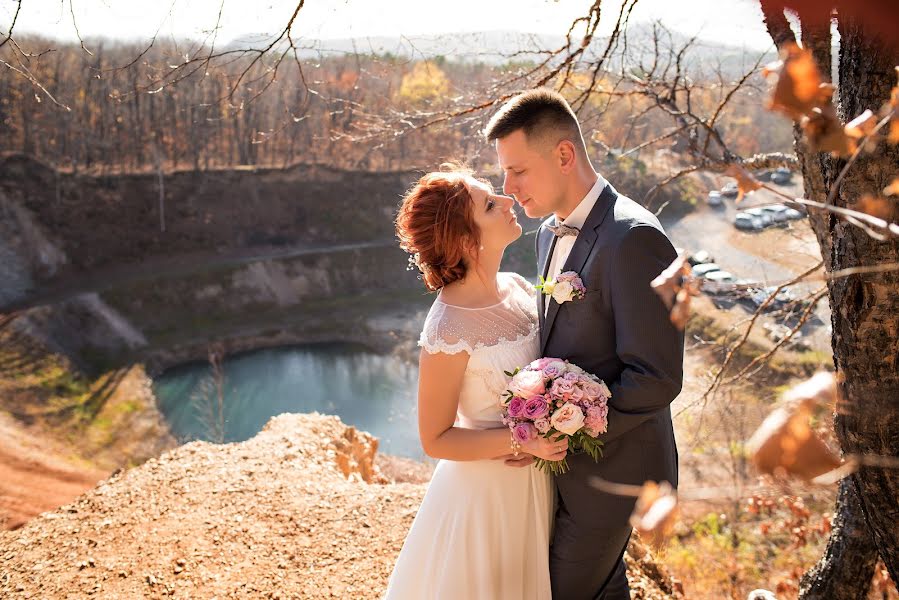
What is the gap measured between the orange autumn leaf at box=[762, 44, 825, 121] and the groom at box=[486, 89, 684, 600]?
1552 millimetres

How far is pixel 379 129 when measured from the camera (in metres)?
5.22

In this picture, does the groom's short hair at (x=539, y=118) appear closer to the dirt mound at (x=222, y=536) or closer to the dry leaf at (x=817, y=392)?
the dry leaf at (x=817, y=392)

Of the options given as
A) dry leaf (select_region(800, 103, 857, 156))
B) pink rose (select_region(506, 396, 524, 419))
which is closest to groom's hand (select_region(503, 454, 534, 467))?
pink rose (select_region(506, 396, 524, 419))

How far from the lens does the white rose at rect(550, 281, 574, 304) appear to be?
270 cm

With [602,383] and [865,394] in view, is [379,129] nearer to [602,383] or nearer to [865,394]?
[602,383]

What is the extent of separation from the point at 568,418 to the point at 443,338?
65 cm

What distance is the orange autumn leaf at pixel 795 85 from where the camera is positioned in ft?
3.20

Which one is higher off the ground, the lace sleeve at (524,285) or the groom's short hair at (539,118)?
the groom's short hair at (539,118)

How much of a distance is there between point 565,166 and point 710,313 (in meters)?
27.4

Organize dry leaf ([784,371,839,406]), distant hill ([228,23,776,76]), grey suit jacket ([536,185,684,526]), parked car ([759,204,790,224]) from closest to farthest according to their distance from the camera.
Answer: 1. dry leaf ([784,371,839,406])
2. grey suit jacket ([536,185,684,526])
3. distant hill ([228,23,776,76])
4. parked car ([759,204,790,224])

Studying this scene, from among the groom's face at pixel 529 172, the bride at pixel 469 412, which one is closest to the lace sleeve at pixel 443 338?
the bride at pixel 469 412

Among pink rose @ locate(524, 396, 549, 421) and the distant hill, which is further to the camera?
the distant hill

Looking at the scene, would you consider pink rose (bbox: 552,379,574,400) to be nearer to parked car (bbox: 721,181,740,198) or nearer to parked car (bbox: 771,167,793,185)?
parked car (bbox: 721,181,740,198)

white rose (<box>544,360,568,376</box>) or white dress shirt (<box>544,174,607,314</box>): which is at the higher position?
white dress shirt (<box>544,174,607,314</box>)
